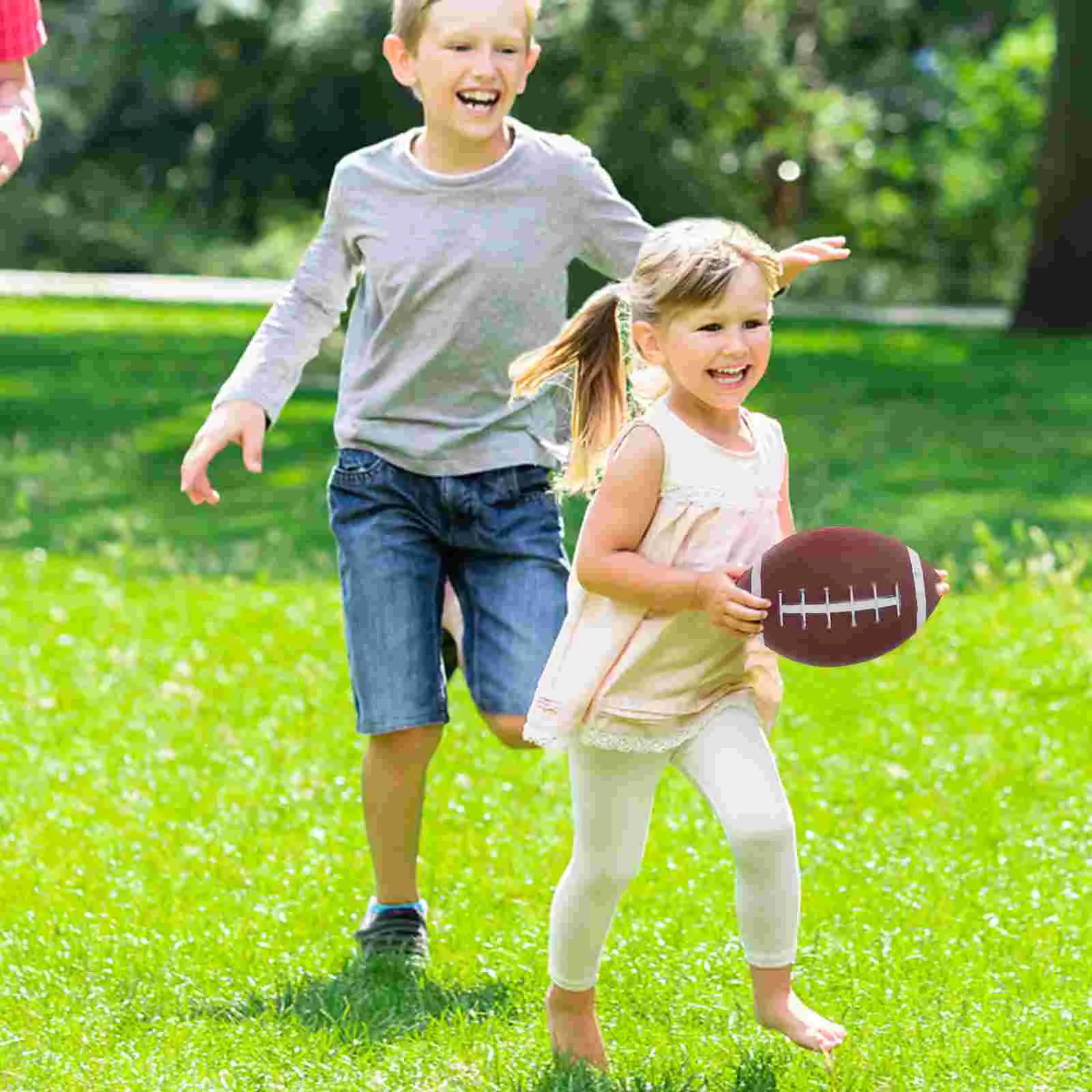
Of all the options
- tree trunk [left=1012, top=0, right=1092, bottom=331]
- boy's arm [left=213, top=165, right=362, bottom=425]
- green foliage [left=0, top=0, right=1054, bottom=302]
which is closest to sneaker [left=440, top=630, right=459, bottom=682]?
boy's arm [left=213, top=165, right=362, bottom=425]

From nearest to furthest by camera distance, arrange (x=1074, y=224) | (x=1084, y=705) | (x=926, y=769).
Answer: (x=926, y=769) → (x=1084, y=705) → (x=1074, y=224)

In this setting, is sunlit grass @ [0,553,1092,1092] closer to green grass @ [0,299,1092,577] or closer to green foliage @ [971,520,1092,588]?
green foliage @ [971,520,1092,588]

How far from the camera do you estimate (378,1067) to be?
3949 mm

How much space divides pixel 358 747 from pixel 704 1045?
2.26 meters

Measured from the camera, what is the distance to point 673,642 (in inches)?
145

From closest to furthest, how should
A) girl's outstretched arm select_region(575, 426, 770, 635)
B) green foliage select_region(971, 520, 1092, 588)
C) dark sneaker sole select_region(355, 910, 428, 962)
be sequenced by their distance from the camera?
girl's outstretched arm select_region(575, 426, 770, 635), dark sneaker sole select_region(355, 910, 428, 962), green foliage select_region(971, 520, 1092, 588)

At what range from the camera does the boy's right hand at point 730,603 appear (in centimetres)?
346

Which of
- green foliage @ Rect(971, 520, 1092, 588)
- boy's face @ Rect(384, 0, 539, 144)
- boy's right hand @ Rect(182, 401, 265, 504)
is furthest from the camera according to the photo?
green foliage @ Rect(971, 520, 1092, 588)

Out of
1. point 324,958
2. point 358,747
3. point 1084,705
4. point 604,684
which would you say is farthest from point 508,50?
point 1084,705

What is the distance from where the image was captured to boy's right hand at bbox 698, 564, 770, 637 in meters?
3.46

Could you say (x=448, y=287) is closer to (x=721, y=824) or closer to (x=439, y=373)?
(x=439, y=373)

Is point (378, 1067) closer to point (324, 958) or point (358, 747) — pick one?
point (324, 958)

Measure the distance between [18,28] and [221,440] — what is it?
0.87 metres

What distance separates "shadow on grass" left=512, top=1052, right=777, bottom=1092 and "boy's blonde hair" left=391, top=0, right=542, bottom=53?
189 centimetres
